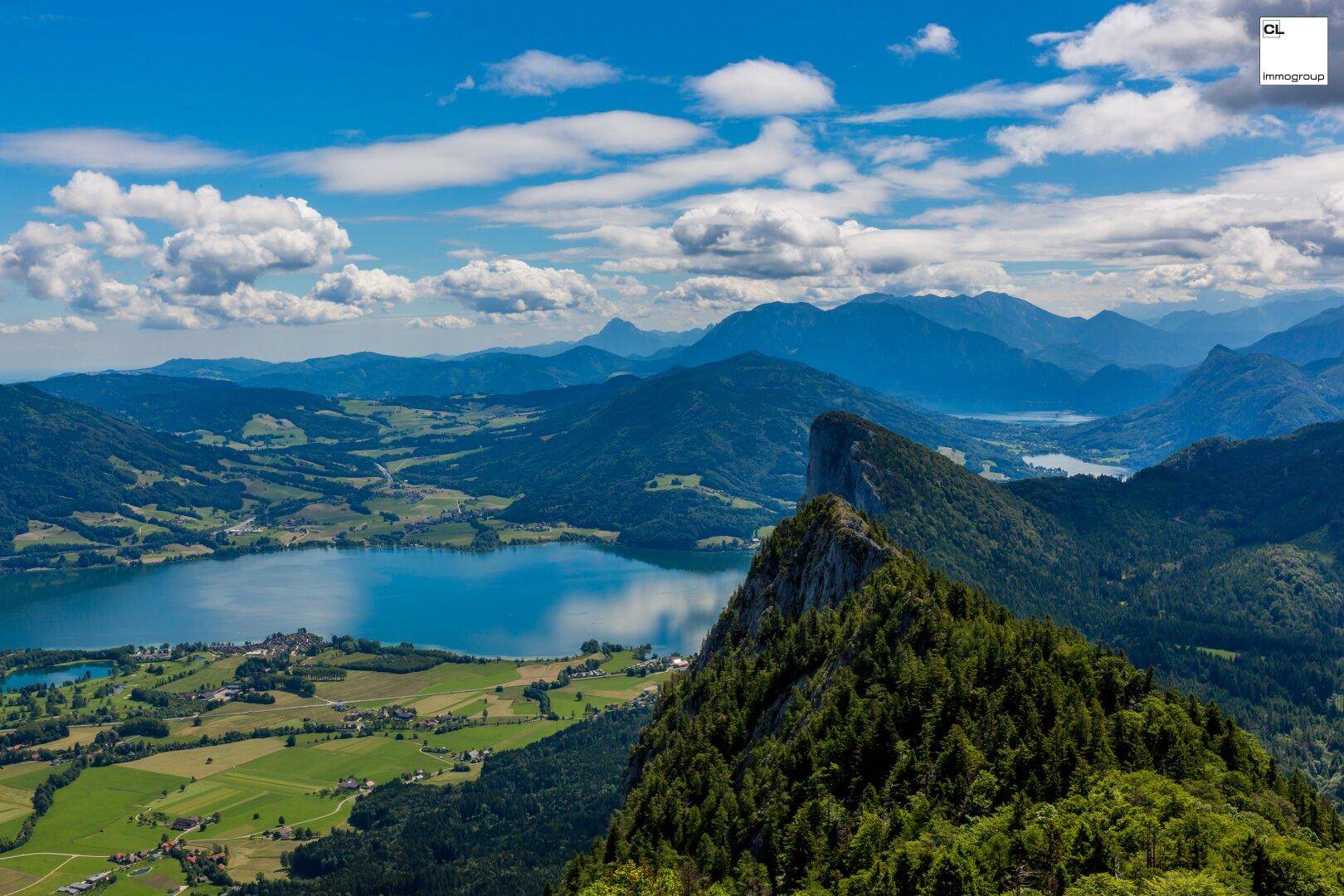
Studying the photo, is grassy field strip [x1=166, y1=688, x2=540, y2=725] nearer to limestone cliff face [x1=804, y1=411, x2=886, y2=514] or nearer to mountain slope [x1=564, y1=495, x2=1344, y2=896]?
limestone cliff face [x1=804, y1=411, x2=886, y2=514]

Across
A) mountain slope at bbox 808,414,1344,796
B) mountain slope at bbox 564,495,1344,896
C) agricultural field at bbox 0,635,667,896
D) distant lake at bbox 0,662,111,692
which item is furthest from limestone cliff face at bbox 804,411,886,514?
distant lake at bbox 0,662,111,692

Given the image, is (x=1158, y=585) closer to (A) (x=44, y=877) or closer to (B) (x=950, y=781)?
(B) (x=950, y=781)

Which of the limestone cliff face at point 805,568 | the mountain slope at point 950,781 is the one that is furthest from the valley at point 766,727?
the limestone cliff face at point 805,568

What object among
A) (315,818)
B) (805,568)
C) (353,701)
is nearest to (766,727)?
(805,568)

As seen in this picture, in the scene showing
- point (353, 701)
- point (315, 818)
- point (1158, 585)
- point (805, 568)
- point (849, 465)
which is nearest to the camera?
point (805, 568)

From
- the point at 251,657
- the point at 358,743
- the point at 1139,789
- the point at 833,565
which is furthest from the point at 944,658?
the point at 251,657

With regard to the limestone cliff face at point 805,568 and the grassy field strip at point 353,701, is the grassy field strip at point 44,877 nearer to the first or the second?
the grassy field strip at point 353,701
